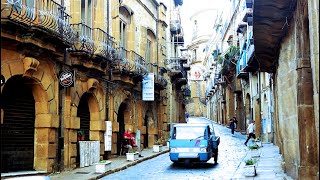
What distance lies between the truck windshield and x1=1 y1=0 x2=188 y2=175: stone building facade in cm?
363

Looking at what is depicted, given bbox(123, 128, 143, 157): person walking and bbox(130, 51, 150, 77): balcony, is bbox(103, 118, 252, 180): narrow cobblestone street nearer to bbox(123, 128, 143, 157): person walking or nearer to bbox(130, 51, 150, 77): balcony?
bbox(123, 128, 143, 157): person walking

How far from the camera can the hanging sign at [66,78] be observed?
14992 mm

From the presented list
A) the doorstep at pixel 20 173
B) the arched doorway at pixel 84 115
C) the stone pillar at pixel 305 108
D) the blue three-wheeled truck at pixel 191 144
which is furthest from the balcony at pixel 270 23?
the arched doorway at pixel 84 115

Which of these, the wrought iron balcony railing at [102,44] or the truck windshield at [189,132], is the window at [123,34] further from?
the truck windshield at [189,132]

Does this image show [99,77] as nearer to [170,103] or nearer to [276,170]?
[276,170]

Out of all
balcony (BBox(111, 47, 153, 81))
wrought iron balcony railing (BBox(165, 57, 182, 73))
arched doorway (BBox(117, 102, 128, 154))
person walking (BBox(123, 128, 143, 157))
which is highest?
wrought iron balcony railing (BBox(165, 57, 182, 73))

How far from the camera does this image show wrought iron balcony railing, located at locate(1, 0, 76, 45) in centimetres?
1153

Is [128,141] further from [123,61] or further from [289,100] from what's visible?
[289,100]

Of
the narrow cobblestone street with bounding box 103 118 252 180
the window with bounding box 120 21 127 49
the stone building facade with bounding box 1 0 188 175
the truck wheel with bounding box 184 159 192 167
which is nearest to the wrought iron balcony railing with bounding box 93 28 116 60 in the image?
the stone building facade with bounding box 1 0 188 175

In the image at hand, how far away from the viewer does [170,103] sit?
118 ft

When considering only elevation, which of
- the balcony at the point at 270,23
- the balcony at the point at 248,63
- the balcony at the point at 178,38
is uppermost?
the balcony at the point at 178,38

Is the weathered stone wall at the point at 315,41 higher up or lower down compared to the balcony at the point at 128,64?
lower down

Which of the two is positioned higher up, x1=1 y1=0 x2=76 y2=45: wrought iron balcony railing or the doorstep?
x1=1 y1=0 x2=76 y2=45: wrought iron balcony railing

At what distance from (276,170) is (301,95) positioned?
5387 mm
